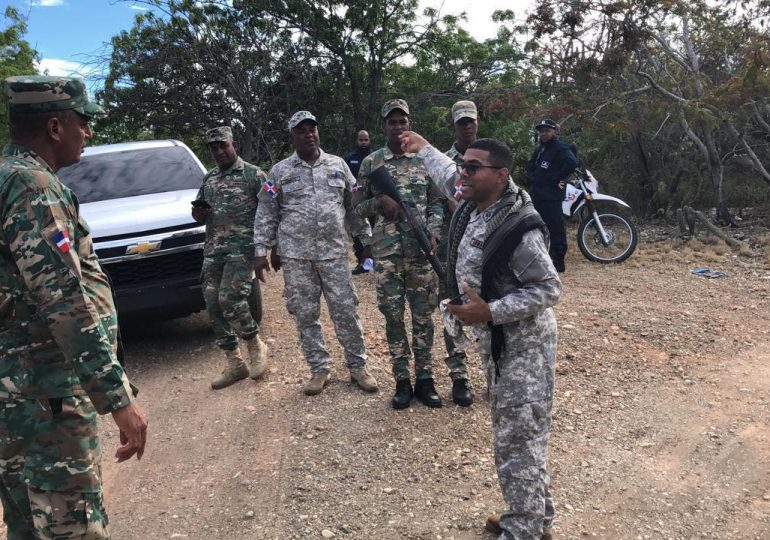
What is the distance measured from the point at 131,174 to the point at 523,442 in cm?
476

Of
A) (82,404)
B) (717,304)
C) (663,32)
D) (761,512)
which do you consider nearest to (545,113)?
(663,32)

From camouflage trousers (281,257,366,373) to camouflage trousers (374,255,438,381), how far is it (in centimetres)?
33

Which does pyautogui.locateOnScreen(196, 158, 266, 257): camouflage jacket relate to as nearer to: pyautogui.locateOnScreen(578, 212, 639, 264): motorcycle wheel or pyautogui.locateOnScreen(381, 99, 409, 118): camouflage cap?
pyautogui.locateOnScreen(381, 99, 409, 118): camouflage cap

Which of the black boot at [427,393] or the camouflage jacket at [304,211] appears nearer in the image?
the black boot at [427,393]

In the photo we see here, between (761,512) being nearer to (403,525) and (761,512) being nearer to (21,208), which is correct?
(403,525)

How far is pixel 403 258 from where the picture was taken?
3857mm

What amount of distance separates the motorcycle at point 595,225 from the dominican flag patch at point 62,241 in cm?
710

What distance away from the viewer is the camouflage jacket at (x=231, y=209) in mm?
4391

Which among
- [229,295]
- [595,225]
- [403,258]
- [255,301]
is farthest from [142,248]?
[595,225]

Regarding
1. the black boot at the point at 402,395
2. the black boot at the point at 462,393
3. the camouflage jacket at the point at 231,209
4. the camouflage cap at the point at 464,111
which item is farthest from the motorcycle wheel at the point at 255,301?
the camouflage cap at the point at 464,111

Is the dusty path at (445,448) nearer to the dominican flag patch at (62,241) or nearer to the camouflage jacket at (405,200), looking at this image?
the camouflage jacket at (405,200)

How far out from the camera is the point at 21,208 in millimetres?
1658

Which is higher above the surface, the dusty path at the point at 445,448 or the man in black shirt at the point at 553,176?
the man in black shirt at the point at 553,176

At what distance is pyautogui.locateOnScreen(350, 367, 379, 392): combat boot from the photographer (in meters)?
4.17
